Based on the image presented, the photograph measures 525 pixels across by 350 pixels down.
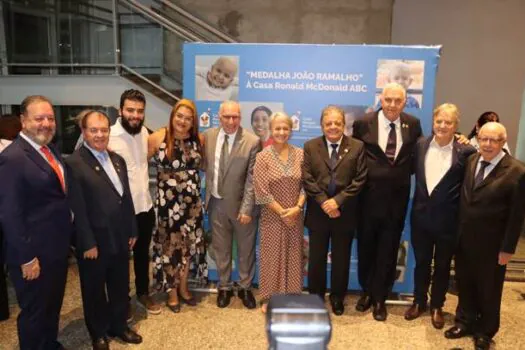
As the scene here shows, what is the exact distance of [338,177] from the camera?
2.96 metres

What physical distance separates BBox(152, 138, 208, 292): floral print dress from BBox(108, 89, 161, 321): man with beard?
0.27 ft

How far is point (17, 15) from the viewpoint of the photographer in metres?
5.26

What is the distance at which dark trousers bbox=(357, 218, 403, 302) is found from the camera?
10.1ft

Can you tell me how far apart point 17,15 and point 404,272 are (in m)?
5.26

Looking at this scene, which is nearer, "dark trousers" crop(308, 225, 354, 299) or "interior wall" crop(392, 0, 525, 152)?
"dark trousers" crop(308, 225, 354, 299)

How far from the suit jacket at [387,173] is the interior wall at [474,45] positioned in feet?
10.3

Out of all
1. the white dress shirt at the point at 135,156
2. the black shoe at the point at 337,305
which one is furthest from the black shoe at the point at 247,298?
the white dress shirt at the point at 135,156

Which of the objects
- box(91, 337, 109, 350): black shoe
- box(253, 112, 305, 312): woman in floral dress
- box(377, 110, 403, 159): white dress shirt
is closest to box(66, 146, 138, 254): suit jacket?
box(91, 337, 109, 350): black shoe

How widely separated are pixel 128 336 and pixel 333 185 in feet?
5.52

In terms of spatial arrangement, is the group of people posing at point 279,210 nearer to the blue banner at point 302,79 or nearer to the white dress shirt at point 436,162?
the white dress shirt at point 436,162

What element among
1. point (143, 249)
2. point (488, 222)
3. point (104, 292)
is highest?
point (488, 222)

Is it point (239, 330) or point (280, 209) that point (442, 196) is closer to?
point (280, 209)

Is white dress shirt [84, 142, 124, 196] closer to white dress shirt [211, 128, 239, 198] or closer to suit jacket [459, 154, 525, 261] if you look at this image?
white dress shirt [211, 128, 239, 198]

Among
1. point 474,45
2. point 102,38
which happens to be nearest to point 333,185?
point 102,38
